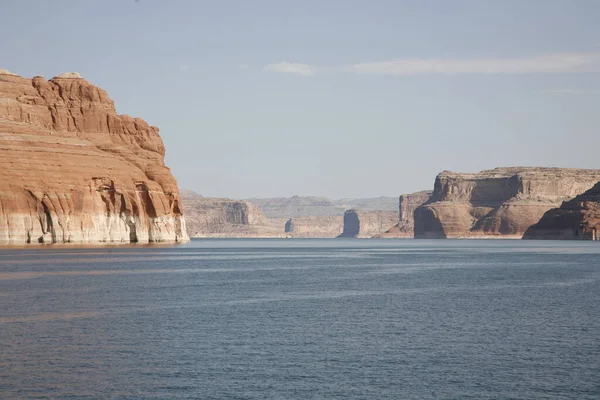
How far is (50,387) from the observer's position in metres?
29.3

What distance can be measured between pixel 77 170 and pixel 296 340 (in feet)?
340

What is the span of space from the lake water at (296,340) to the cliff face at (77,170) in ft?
202

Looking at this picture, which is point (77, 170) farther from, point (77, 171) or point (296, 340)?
point (296, 340)

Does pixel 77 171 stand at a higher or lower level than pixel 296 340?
higher

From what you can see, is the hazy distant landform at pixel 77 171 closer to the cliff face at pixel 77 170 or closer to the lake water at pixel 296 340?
the cliff face at pixel 77 170

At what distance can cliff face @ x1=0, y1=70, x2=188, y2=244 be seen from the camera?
129 metres

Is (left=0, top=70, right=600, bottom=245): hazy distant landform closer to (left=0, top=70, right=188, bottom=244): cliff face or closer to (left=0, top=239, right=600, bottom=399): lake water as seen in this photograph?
(left=0, top=70, right=188, bottom=244): cliff face

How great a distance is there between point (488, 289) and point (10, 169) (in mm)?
83729

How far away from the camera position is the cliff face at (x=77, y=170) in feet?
422

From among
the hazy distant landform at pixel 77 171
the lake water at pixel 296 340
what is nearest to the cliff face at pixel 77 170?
the hazy distant landform at pixel 77 171

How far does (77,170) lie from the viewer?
136 m

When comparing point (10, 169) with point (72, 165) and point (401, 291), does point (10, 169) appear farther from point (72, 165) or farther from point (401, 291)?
point (401, 291)

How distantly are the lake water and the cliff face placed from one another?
2423 inches

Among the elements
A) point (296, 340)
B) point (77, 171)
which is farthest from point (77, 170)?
point (296, 340)
